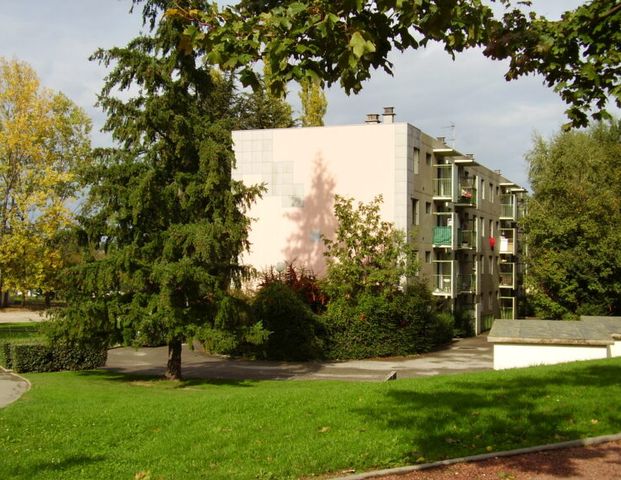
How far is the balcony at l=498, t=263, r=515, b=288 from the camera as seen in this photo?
2175 inches

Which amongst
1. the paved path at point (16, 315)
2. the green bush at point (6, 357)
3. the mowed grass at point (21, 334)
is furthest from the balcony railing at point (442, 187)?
the paved path at point (16, 315)

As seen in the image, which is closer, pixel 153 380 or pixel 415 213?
pixel 153 380

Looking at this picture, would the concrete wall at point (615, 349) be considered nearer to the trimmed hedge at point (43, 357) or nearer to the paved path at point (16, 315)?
the trimmed hedge at point (43, 357)

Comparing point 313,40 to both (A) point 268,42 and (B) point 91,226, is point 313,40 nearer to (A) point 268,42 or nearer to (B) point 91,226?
(A) point 268,42

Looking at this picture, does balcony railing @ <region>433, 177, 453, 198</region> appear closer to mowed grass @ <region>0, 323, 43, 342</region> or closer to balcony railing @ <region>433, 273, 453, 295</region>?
balcony railing @ <region>433, 273, 453, 295</region>

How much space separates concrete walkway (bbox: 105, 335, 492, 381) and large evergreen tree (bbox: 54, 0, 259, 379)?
3.89 meters

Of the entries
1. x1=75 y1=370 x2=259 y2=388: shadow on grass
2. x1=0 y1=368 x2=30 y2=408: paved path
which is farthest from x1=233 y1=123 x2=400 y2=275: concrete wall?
x1=0 y1=368 x2=30 y2=408: paved path

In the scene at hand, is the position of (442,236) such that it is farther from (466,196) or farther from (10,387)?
(10,387)

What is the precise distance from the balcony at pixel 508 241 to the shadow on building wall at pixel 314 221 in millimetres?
24034

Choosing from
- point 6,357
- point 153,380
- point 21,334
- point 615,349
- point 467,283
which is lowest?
point 153,380

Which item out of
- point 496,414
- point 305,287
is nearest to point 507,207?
point 305,287

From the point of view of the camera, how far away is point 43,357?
23.2 metres

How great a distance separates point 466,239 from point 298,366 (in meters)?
18.7

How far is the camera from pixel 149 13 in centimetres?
2258
